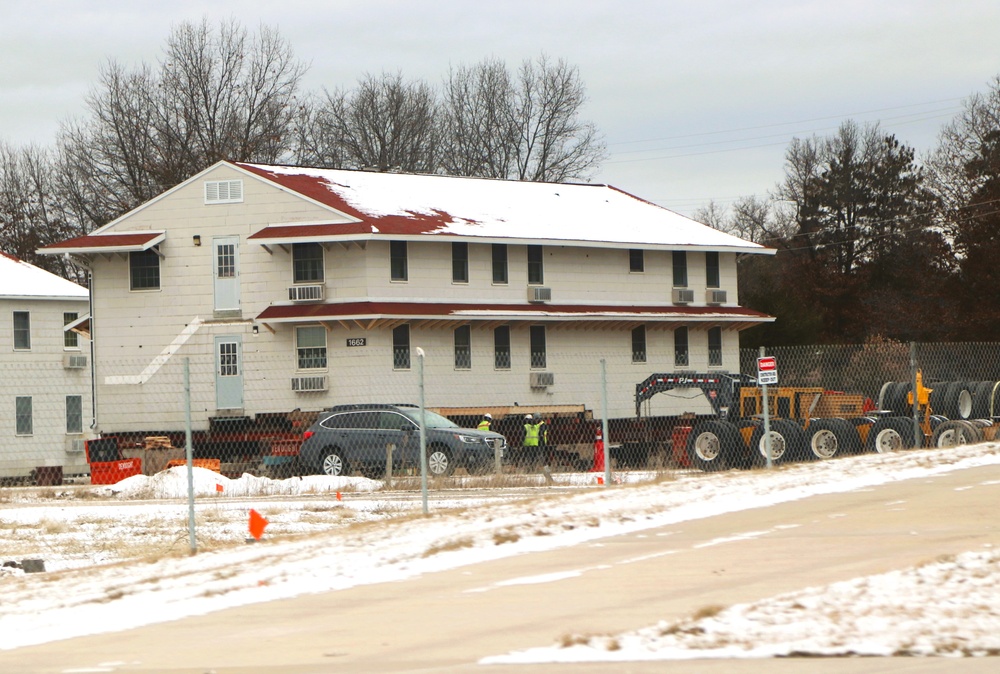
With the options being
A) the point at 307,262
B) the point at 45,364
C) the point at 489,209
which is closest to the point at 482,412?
the point at 307,262

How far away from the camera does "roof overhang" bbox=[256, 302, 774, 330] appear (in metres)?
42.4

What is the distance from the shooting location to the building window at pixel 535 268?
46.8 metres

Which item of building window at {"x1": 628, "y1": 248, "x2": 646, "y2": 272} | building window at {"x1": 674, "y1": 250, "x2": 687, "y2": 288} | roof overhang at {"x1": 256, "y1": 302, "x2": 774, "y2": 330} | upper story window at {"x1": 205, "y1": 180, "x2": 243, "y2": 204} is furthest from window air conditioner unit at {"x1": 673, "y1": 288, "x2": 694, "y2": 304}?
upper story window at {"x1": 205, "y1": 180, "x2": 243, "y2": 204}

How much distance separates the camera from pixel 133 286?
149 feet

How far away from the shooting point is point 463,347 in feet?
149

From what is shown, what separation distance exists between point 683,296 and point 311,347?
44.2ft

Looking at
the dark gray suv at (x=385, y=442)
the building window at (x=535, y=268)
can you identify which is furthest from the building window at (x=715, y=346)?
the dark gray suv at (x=385, y=442)

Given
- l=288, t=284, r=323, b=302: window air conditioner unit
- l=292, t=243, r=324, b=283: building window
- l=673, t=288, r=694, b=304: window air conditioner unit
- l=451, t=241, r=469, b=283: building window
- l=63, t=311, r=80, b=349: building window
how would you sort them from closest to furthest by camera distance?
l=288, t=284, r=323, b=302: window air conditioner unit, l=292, t=243, r=324, b=283: building window, l=451, t=241, r=469, b=283: building window, l=673, t=288, r=694, b=304: window air conditioner unit, l=63, t=311, r=80, b=349: building window

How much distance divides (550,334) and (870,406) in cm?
1527

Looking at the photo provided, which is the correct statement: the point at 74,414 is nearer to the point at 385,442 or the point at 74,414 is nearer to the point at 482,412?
the point at 482,412

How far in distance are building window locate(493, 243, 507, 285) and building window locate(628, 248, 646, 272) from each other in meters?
4.76

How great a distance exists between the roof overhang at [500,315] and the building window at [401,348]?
0.59 metres

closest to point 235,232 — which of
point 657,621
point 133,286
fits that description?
point 133,286

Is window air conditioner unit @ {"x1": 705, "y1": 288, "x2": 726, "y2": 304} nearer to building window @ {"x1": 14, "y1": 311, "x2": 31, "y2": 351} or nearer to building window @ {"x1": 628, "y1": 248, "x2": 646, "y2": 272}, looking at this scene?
building window @ {"x1": 628, "y1": 248, "x2": 646, "y2": 272}
